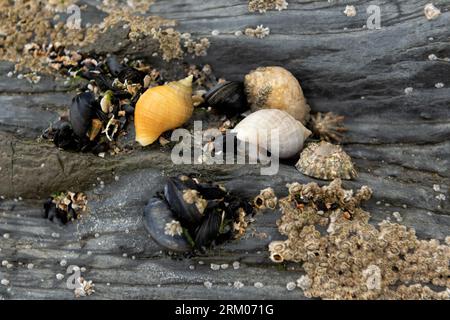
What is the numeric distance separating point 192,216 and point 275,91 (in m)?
1.95

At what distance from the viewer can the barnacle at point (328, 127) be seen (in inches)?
237

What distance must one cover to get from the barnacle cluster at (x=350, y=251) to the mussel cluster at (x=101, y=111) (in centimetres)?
214

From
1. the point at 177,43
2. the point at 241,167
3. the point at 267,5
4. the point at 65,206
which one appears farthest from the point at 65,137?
the point at 267,5

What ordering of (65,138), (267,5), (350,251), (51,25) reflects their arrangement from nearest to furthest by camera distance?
1. (350,251)
2. (65,138)
3. (267,5)
4. (51,25)

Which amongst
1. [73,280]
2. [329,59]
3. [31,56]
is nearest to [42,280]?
A: [73,280]

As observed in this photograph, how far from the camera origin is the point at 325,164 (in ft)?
17.4

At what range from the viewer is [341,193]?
5.08 metres

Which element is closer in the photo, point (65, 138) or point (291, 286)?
point (291, 286)

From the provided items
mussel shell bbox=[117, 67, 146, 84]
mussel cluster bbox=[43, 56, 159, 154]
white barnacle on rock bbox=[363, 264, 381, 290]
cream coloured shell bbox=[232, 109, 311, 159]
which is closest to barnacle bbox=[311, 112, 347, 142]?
cream coloured shell bbox=[232, 109, 311, 159]

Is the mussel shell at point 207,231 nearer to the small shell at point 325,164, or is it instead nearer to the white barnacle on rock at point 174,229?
the white barnacle on rock at point 174,229

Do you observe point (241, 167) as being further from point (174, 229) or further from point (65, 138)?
point (65, 138)

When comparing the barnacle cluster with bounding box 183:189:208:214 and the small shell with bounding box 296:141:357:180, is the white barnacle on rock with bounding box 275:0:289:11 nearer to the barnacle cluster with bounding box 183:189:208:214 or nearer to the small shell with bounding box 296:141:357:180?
the small shell with bounding box 296:141:357:180

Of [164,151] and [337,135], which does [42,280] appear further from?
[337,135]
